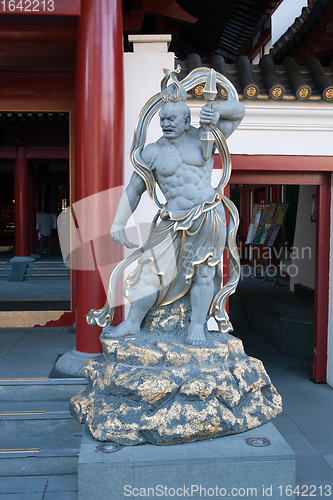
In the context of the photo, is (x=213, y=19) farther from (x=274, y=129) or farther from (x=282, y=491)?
(x=282, y=491)

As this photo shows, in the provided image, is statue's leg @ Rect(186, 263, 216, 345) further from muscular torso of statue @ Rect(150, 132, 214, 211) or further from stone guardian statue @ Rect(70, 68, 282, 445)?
muscular torso of statue @ Rect(150, 132, 214, 211)

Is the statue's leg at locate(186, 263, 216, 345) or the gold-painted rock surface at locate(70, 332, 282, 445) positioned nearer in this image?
the gold-painted rock surface at locate(70, 332, 282, 445)

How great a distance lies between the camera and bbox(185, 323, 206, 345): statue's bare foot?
2.88 m

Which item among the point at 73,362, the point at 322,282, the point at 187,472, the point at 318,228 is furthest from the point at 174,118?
the point at 322,282

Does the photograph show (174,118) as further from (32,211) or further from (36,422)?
(32,211)

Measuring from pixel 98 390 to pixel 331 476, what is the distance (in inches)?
70.9

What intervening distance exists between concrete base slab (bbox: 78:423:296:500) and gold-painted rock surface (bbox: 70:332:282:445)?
11cm

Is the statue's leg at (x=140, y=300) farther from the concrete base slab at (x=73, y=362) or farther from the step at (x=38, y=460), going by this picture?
the concrete base slab at (x=73, y=362)

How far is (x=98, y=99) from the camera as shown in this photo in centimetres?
411

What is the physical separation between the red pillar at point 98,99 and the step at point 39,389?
99 centimetres

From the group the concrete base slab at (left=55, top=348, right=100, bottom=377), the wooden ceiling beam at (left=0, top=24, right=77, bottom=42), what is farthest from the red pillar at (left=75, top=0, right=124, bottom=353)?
the concrete base slab at (left=55, top=348, right=100, bottom=377)

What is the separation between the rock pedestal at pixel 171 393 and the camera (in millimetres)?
2582

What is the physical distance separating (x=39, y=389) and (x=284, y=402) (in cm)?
244

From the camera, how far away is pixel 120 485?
2430 millimetres
